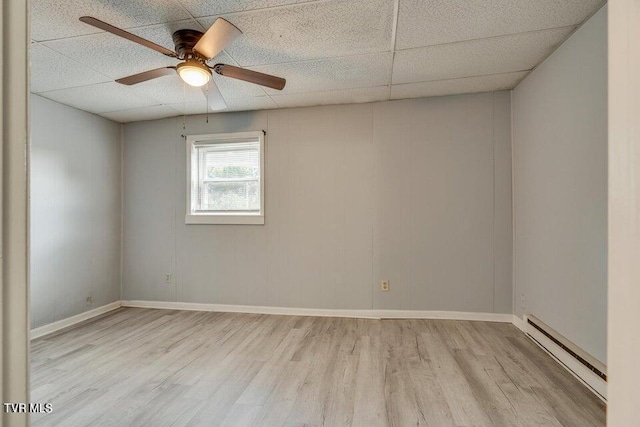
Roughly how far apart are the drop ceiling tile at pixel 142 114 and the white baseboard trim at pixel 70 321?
2.32 m

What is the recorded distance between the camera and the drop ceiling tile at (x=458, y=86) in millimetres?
2928

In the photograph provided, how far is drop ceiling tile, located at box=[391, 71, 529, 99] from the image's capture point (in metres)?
2.93

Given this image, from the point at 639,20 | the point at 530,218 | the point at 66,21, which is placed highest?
the point at 66,21

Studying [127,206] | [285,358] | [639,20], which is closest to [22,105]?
[639,20]

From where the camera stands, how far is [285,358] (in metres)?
2.47

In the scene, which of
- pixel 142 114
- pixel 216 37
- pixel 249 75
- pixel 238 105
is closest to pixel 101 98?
pixel 142 114

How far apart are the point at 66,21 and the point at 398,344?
3.41 meters

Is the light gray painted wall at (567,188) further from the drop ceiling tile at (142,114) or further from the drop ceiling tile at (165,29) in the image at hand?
the drop ceiling tile at (142,114)

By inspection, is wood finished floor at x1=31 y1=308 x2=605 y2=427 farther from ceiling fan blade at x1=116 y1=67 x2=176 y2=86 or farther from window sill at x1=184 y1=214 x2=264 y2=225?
ceiling fan blade at x1=116 y1=67 x2=176 y2=86

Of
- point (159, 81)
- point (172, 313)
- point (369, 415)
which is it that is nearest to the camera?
point (369, 415)

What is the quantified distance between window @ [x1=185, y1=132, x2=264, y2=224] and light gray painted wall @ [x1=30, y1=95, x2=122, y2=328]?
1.02 metres

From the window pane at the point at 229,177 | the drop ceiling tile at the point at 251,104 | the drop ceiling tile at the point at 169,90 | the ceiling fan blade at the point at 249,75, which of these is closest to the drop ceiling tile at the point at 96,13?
the ceiling fan blade at the point at 249,75

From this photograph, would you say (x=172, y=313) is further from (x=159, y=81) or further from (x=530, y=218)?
(x=530, y=218)

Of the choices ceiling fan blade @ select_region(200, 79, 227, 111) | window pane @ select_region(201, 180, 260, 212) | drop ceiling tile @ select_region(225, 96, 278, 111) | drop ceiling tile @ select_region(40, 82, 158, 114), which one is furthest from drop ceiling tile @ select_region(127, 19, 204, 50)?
window pane @ select_region(201, 180, 260, 212)
